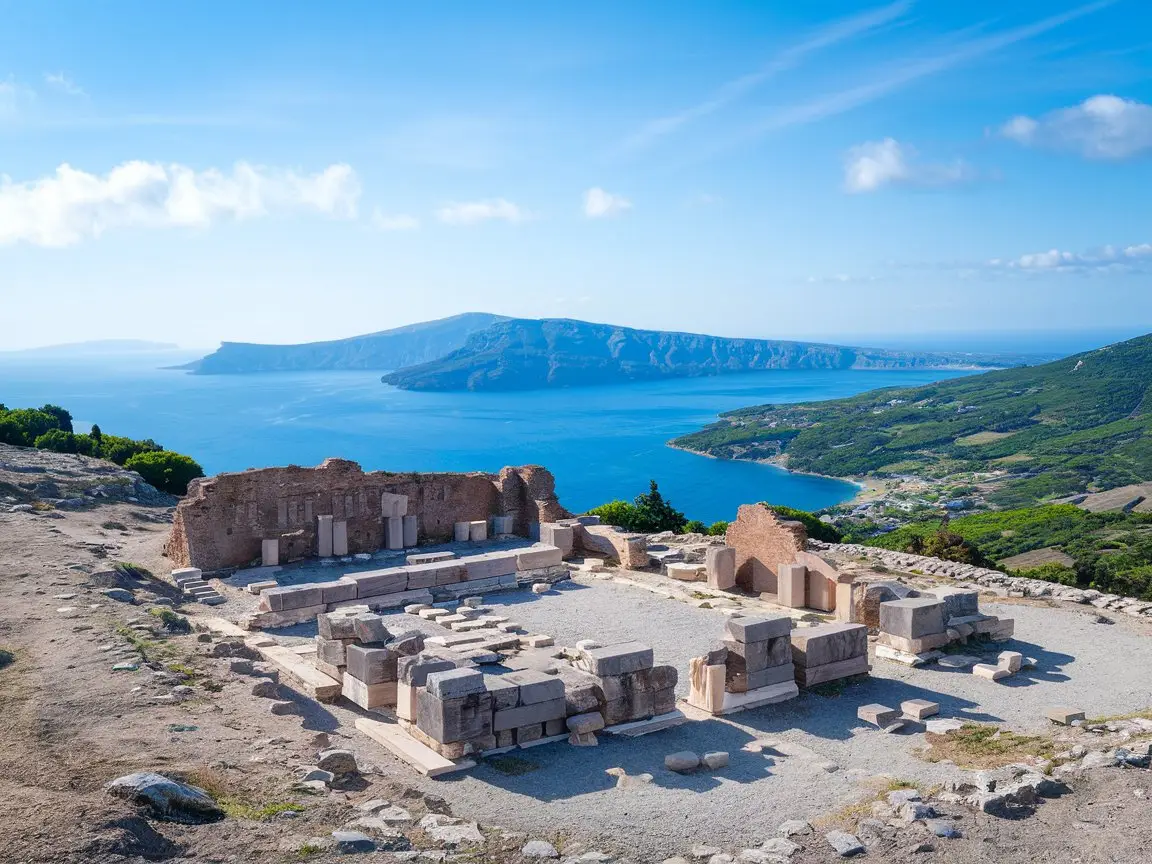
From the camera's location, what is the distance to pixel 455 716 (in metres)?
11.5

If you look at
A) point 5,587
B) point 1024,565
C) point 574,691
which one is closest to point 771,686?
point 574,691

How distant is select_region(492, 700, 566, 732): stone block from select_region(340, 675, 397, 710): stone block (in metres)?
2.28

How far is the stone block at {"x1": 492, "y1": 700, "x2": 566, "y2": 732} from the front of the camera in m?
11.9

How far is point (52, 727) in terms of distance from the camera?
413 inches

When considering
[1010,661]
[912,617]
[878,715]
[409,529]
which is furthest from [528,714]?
[409,529]

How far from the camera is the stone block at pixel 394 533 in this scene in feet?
80.8

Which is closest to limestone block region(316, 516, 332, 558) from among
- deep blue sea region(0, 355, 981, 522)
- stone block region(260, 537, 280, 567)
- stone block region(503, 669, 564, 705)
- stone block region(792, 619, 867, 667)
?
stone block region(260, 537, 280, 567)

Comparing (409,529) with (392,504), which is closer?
(392,504)

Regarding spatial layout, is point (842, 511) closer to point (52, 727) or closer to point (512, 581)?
point (512, 581)

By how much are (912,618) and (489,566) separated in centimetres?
939

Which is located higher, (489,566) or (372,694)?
(489,566)

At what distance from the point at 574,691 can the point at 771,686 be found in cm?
334

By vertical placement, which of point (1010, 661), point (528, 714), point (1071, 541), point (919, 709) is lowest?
point (1071, 541)

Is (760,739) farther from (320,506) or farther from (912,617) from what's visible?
(320,506)
